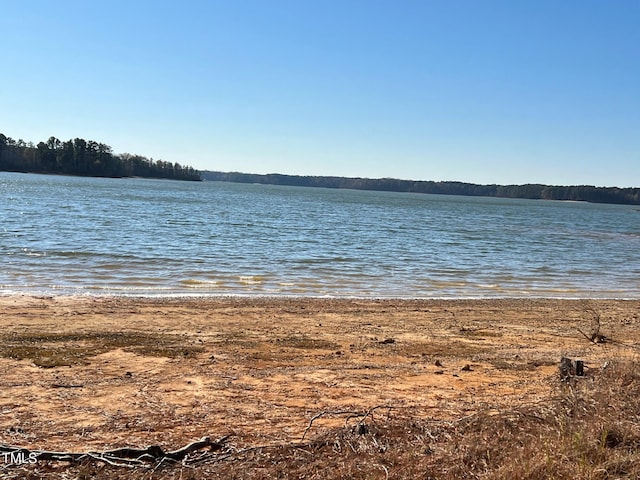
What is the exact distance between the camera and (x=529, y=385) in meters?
6.72

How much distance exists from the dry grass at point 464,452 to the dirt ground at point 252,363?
2.06ft

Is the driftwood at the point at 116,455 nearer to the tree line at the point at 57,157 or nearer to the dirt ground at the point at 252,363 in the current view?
the dirt ground at the point at 252,363

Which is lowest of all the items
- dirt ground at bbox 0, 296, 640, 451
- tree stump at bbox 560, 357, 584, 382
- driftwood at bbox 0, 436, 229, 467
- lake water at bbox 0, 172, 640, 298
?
lake water at bbox 0, 172, 640, 298

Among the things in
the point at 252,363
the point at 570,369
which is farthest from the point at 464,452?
the point at 252,363

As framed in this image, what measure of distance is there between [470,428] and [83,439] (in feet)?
10.3

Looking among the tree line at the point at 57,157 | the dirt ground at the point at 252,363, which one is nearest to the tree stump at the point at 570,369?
the dirt ground at the point at 252,363

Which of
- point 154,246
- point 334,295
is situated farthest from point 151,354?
point 154,246

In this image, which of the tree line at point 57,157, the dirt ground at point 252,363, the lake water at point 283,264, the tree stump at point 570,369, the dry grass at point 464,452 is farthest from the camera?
the tree line at point 57,157

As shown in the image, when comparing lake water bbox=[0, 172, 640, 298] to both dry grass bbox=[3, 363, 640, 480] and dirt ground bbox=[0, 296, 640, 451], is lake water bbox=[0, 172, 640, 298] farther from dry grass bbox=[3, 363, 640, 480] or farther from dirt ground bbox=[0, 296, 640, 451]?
dry grass bbox=[3, 363, 640, 480]

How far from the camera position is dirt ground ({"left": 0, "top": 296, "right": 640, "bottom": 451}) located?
5.09 metres

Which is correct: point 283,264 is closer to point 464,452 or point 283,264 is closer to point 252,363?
point 252,363

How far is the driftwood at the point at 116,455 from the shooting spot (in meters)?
3.92

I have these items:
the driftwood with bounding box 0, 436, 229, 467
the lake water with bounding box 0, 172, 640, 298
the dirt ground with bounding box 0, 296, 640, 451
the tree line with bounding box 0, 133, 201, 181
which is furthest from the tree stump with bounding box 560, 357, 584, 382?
the tree line with bounding box 0, 133, 201, 181

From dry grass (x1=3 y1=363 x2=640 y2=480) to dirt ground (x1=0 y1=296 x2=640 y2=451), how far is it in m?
0.63
